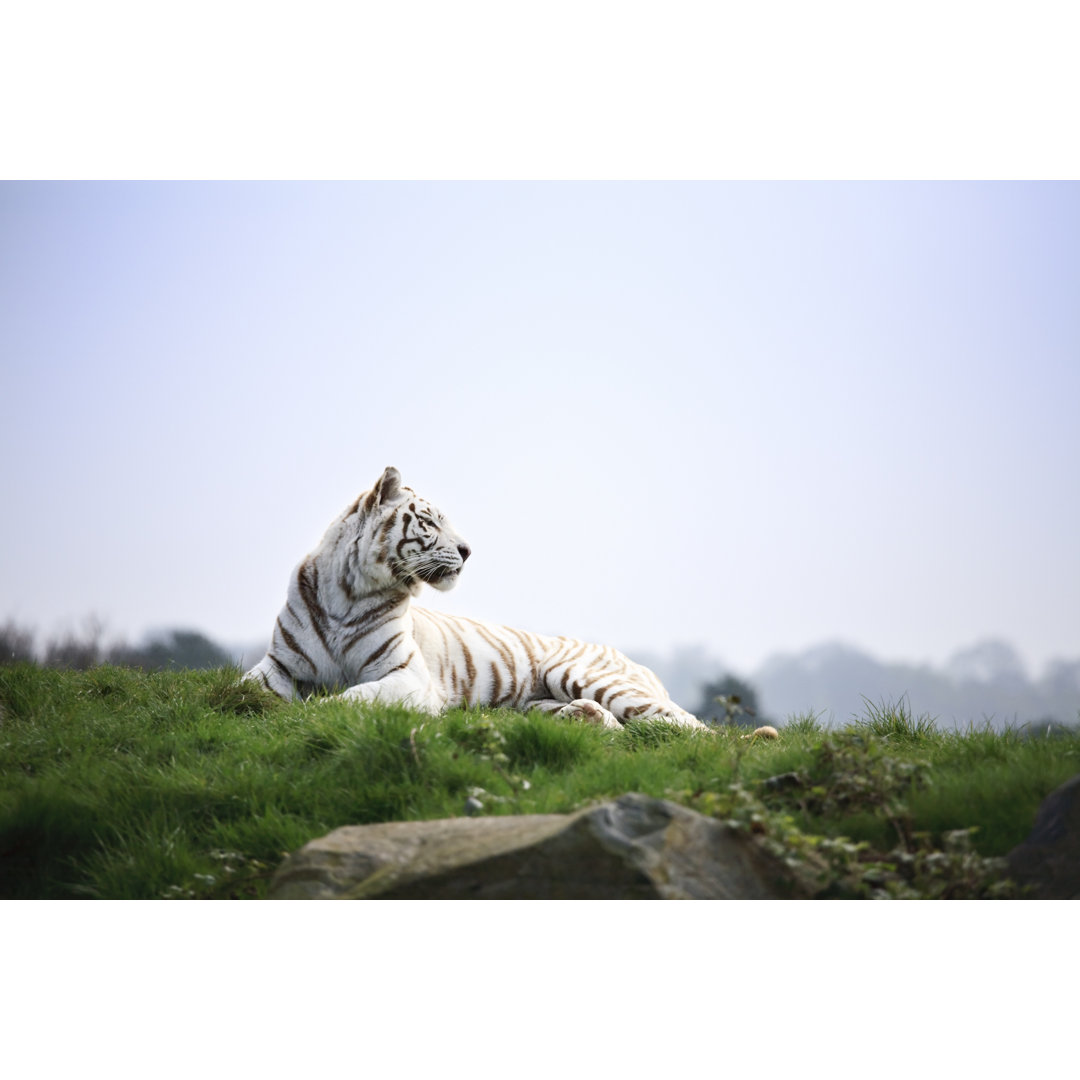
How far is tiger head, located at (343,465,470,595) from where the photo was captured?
5809 mm

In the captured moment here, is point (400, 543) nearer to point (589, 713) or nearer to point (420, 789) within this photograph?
point (589, 713)

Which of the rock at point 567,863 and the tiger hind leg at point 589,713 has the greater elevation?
the tiger hind leg at point 589,713

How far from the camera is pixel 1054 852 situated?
112 inches

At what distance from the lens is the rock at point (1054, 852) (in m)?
2.80

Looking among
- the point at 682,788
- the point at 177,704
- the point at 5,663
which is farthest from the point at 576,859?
the point at 5,663

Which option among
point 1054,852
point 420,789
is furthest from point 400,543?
point 1054,852

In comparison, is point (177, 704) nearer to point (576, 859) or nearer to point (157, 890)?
point (157, 890)

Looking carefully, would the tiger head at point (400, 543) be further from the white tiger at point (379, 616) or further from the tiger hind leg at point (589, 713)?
the tiger hind leg at point (589, 713)

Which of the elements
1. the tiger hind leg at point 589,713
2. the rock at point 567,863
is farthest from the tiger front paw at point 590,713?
the rock at point 567,863

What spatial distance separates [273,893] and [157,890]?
57 cm

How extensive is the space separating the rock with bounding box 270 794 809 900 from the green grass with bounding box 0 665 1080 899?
191 mm

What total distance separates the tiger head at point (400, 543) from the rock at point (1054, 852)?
3762 mm

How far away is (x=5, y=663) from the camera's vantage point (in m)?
6.43

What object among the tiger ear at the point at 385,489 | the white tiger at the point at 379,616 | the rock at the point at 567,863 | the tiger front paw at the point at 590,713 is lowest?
the rock at the point at 567,863
